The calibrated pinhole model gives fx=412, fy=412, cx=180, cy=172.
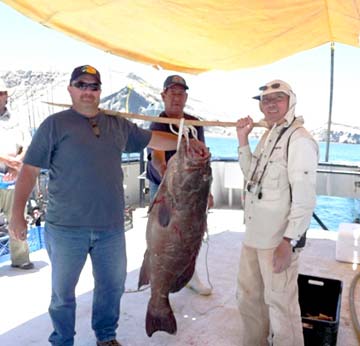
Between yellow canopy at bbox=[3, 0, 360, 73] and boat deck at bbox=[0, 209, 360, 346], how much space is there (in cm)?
255

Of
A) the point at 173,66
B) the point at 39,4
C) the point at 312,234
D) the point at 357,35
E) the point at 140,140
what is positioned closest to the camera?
the point at 140,140

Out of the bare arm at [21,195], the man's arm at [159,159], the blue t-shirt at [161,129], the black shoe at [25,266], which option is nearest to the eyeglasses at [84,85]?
the bare arm at [21,195]

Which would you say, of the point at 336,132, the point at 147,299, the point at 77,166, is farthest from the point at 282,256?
the point at 336,132

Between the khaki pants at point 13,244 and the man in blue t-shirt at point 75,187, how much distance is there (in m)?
2.00

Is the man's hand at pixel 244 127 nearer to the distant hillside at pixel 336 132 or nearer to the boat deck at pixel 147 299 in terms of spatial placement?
the distant hillside at pixel 336 132

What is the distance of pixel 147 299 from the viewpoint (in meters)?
3.96

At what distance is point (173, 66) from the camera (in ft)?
18.3

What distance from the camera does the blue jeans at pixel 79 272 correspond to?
2.65 m

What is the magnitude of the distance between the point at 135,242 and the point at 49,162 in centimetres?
345

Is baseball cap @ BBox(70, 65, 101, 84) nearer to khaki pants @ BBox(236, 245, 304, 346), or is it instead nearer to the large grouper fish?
the large grouper fish

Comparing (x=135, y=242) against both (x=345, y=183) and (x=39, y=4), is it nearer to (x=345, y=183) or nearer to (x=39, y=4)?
(x=39, y=4)

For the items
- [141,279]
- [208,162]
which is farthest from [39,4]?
[141,279]

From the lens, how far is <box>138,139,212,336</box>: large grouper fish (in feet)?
7.81

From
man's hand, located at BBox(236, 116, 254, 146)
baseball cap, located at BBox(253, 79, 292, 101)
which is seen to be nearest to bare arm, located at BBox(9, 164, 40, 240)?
man's hand, located at BBox(236, 116, 254, 146)
